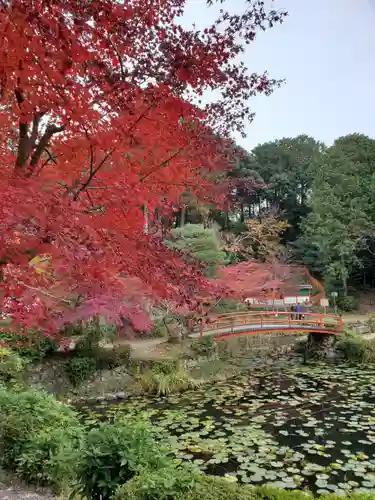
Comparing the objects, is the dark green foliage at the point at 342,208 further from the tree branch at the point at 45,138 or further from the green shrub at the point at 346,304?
the tree branch at the point at 45,138

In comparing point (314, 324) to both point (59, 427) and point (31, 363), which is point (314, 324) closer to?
point (31, 363)

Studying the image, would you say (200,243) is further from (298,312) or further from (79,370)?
(79,370)

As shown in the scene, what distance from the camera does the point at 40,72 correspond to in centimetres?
294

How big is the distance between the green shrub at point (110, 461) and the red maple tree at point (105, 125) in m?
1.47

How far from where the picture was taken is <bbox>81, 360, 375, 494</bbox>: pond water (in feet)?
20.4

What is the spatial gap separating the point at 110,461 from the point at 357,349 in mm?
13461

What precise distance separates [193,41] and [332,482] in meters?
6.14

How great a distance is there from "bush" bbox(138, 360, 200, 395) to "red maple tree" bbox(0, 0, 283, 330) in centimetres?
754

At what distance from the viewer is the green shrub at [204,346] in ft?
45.1

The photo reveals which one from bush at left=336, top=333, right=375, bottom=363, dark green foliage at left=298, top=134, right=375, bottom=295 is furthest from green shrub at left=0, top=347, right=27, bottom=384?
dark green foliage at left=298, top=134, right=375, bottom=295

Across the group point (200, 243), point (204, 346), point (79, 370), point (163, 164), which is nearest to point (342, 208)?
point (200, 243)

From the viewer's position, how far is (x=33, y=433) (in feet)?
16.6

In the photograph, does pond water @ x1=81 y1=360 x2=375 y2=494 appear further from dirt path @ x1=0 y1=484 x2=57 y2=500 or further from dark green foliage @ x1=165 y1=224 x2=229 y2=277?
dark green foliage @ x1=165 y1=224 x2=229 y2=277

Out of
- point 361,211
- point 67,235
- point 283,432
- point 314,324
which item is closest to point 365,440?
point 283,432
